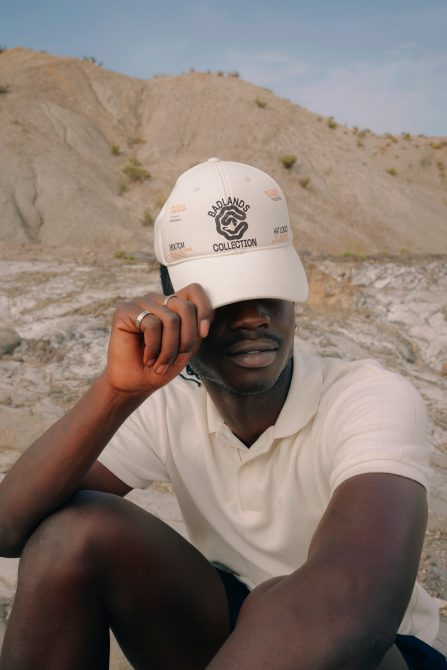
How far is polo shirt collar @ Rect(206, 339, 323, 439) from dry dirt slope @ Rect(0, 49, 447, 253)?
15952 millimetres

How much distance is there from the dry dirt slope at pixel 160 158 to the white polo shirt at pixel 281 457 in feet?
51.8

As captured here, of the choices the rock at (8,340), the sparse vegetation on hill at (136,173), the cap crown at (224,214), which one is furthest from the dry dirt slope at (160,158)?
the cap crown at (224,214)

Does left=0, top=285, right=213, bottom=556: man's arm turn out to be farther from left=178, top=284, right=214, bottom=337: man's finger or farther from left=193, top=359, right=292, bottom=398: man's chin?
left=193, top=359, right=292, bottom=398: man's chin

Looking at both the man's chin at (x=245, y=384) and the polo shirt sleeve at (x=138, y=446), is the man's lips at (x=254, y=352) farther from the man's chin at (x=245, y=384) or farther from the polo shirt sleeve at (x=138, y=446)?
the polo shirt sleeve at (x=138, y=446)

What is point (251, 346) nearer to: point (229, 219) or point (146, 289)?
point (229, 219)

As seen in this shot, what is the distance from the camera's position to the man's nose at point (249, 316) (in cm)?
161

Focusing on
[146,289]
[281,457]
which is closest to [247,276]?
[281,457]

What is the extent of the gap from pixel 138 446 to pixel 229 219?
64 centimetres

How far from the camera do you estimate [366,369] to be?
5.06 feet

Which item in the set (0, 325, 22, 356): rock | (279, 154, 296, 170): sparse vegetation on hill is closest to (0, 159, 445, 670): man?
(0, 325, 22, 356): rock

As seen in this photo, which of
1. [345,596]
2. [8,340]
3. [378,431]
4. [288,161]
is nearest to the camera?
[345,596]

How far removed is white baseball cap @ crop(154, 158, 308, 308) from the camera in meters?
1.65

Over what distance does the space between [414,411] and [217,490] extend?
550mm

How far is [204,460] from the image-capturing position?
1.69 m
